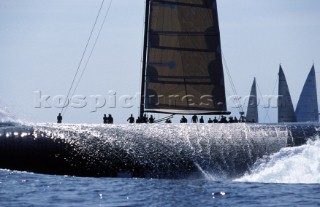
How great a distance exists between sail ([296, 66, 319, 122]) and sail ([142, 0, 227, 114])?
2632 inches

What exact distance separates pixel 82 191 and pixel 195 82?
102 feet

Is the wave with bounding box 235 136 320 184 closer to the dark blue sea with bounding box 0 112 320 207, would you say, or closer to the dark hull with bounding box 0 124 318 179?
the dark blue sea with bounding box 0 112 320 207

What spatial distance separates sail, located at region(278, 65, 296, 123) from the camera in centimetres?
11338

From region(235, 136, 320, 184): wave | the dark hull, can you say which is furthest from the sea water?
the dark hull

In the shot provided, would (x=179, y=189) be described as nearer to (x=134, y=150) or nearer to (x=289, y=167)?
(x=134, y=150)

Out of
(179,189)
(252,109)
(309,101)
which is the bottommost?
(179,189)

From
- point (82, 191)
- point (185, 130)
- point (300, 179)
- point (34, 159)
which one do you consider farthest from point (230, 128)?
point (82, 191)

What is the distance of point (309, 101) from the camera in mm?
123500

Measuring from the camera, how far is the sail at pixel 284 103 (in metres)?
113

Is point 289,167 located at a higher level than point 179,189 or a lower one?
higher

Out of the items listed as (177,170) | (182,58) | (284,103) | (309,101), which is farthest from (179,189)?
(309,101)

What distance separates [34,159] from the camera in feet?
111

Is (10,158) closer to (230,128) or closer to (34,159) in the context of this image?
(34,159)

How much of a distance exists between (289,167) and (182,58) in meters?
22.5
